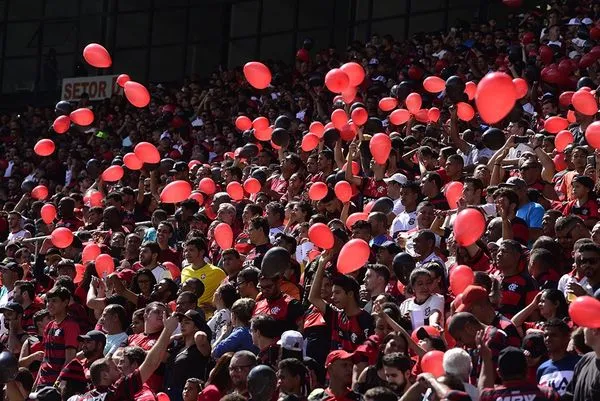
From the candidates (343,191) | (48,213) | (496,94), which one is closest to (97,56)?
(48,213)

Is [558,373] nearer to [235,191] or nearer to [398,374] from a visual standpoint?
[398,374]

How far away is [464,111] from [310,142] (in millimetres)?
1917

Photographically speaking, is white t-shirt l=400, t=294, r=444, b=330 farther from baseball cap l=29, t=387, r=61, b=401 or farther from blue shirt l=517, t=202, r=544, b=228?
baseball cap l=29, t=387, r=61, b=401

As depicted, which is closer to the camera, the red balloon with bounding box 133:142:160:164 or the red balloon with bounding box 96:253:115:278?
the red balloon with bounding box 96:253:115:278

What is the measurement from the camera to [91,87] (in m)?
25.7

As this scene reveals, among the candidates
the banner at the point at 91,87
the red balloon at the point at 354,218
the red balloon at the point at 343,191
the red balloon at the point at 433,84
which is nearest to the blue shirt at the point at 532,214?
the red balloon at the point at 354,218

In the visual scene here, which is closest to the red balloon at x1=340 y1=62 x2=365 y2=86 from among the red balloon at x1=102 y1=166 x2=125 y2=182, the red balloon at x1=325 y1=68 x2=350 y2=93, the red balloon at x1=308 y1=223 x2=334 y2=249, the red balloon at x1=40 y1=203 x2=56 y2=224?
the red balloon at x1=325 y1=68 x2=350 y2=93

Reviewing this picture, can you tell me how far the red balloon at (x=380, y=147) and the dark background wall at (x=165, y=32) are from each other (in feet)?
36.8

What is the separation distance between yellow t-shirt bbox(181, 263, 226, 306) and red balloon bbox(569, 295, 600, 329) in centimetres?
462

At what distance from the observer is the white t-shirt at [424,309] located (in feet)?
28.9

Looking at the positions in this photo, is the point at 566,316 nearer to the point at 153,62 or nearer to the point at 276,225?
the point at 276,225

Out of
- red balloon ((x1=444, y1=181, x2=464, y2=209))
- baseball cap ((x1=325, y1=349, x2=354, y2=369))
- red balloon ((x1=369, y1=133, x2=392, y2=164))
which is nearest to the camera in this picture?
baseball cap ((x1=325, y1=349, x2=354, y2=369))

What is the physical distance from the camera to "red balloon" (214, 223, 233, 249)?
11.8 metres

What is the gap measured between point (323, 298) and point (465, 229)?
119 centimetres
